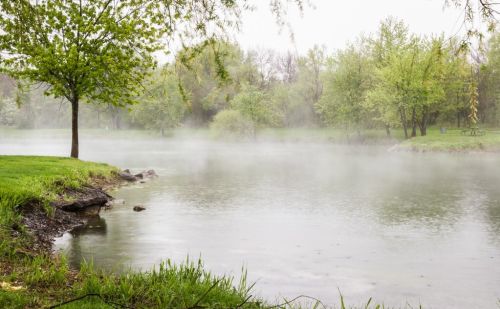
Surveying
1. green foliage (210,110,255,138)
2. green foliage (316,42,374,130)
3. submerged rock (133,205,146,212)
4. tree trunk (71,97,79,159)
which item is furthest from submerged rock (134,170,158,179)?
green foliage (210,110,255,138)

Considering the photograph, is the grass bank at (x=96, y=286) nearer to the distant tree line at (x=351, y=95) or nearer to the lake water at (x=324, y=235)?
the lake water at (x=324, y=235)

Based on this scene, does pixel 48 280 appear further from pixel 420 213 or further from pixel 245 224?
pixel 420 213

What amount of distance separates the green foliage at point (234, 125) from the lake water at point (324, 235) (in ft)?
155

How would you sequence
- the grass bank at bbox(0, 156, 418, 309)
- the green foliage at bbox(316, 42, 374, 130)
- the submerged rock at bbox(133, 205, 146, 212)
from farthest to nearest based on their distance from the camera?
the green foliage at bbox(316, 42, 374, 130)
the submerged rock at bbox(133, 205, 146, 212)
the grass bank at bbox(0, 156, 418, 309)

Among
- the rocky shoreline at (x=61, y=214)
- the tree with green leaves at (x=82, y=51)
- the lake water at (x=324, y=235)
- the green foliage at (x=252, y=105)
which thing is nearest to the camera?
the lake water at (x=324, y=235)

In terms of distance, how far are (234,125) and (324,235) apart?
63494 millimetres

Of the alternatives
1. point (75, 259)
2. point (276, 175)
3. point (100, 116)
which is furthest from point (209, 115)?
point (75, 259)

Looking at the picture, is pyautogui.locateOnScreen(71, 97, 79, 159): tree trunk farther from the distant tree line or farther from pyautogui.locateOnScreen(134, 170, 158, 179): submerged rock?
the distant tree line

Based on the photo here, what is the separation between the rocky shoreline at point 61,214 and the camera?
1275 centimetres

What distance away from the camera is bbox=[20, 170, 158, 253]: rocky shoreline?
12.8 metres

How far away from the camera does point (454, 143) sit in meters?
54.6

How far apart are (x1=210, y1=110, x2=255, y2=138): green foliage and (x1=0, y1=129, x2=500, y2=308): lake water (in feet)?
155

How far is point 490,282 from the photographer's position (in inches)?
433

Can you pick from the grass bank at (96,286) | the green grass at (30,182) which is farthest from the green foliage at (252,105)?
the grass bank at (96,286)
